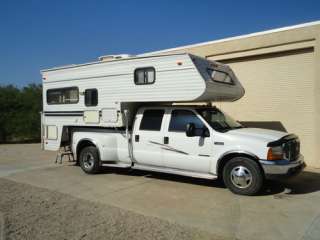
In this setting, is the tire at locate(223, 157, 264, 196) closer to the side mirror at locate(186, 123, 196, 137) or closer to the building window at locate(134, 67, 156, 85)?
the side mirror at locate(186, 123, 196, 137)

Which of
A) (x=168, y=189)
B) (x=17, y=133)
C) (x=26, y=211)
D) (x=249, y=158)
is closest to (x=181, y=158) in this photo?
(x=168, y=189)

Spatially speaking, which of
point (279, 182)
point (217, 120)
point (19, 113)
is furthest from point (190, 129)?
point (19, 113)

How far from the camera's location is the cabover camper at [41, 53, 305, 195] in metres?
6.96

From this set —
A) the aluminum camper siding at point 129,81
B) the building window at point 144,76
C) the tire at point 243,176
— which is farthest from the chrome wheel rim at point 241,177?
the building window at point 144,76

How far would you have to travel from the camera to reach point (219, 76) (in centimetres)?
840

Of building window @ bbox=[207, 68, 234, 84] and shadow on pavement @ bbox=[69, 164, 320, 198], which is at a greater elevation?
building window @ bbox=[207, 68, 234, 84]

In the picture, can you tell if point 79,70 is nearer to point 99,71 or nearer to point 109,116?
point 99,71

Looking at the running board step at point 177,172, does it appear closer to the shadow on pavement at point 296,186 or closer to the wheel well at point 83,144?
the shadow on pavement at point 296,186

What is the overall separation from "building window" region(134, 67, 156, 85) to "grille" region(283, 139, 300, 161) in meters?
3.34

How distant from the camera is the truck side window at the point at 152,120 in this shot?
825cm

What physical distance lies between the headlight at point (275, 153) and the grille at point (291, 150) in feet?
0.48

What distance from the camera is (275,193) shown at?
7.11 meters

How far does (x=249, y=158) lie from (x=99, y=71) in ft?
15.2

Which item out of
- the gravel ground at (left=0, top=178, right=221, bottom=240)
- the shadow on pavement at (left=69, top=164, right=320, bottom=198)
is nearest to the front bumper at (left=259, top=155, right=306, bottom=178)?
the shadow on pavement at (left=69, top=164, right=320, bottom=198)
